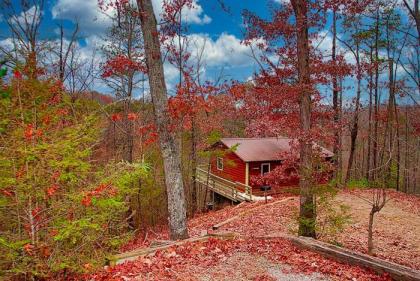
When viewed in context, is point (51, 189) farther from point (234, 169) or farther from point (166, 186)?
point (234, 169)

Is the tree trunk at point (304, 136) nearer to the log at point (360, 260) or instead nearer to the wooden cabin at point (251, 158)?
the log at point (360, 260)

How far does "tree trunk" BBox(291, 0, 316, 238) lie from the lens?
7.62m

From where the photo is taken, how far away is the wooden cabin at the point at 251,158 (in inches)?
901

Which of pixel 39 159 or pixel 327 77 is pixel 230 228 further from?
pixel 39 159

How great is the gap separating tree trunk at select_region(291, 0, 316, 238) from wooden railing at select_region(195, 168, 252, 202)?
13.2m

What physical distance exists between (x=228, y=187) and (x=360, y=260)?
59.3 ft

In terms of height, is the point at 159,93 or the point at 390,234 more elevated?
the point at 159,93

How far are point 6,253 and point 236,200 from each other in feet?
59.6

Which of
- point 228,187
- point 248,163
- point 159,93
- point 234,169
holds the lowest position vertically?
point 228,187

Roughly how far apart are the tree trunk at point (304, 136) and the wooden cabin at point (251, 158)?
1355 centimetres

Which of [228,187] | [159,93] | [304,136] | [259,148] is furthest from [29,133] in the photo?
[259,148]

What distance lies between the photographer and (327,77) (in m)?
10.0

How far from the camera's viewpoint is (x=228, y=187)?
23.3 meters

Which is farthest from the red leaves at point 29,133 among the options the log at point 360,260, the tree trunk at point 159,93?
the log at point 360,260
